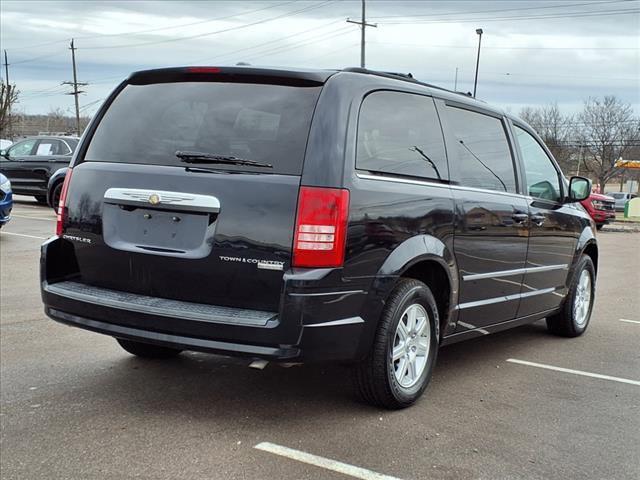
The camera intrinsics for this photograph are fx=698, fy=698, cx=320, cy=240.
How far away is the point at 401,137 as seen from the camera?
4.13m

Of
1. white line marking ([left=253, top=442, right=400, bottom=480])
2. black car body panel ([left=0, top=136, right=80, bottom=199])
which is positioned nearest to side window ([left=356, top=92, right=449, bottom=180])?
white line marking ([left=253, top=442, right=400, bottom=480])

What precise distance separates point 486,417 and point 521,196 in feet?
6.22

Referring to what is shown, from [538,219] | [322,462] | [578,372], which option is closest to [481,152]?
[538,219]

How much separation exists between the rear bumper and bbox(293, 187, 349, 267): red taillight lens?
73 millimetres

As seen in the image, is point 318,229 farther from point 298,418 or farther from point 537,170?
point 537,170

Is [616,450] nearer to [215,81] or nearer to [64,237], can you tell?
[215,81]

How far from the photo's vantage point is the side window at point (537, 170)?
555 centimetres

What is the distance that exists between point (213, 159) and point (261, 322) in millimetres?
901

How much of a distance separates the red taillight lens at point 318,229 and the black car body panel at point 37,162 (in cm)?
1469

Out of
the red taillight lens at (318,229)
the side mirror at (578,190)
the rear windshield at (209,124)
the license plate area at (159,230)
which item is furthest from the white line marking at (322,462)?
the side mirror at (578,190)

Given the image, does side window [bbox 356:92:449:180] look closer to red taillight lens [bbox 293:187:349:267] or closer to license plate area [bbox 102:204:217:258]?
red taillight lens [bbox 293:187:349:267]

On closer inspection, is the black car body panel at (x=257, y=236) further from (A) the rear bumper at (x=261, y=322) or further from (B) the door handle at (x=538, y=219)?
(B) the door handle at (x=538, y=219)

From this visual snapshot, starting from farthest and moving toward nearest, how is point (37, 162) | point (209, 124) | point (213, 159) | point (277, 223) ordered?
point (37, 162) → point (209, 124) → point (213, 159) → point (277, 223)

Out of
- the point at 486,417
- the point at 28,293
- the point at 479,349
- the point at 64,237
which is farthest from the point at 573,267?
the point at 28,293
